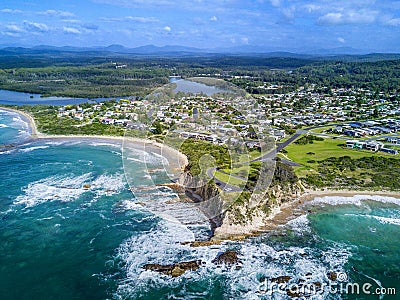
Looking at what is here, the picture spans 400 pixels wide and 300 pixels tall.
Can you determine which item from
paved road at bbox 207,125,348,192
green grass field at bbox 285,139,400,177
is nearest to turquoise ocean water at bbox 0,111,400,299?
paved road at bbox 207,125,348,192

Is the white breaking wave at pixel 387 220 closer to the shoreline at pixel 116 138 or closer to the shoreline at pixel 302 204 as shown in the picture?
the shoreline at pixel 302 204

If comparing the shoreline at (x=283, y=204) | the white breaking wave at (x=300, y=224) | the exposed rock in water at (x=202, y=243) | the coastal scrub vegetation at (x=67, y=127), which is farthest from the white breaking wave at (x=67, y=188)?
the coastal scrub vegetation at (x=67, y=127)

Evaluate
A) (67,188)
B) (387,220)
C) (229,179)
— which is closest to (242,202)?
(229,179)

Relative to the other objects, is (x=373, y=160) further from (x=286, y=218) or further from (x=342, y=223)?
(x=286, y=218)

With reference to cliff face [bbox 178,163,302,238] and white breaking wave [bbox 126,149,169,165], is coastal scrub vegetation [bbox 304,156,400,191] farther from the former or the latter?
white breaking wave [bbox 126,149,169,165]

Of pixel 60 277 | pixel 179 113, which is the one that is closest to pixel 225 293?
pixel 60 277

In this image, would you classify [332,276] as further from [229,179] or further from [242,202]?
[229,179]
